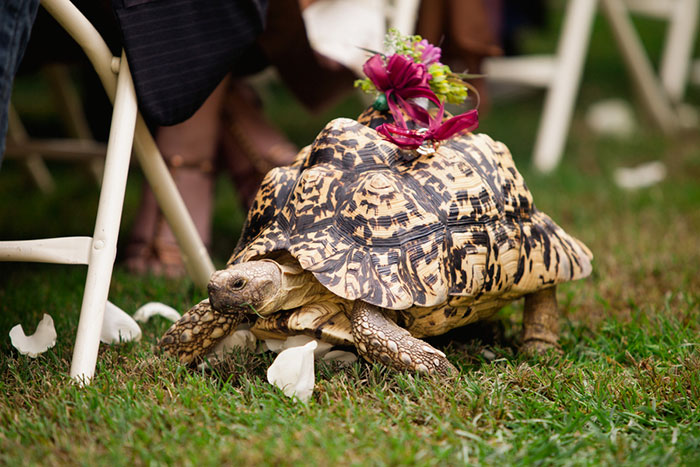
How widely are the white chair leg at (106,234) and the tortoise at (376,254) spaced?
188 mm

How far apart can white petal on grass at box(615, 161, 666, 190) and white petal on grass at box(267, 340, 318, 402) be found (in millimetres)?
2887

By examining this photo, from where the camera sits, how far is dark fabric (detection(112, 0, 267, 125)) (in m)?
1.74

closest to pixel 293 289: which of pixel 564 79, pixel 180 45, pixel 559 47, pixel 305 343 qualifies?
pixel 305 343

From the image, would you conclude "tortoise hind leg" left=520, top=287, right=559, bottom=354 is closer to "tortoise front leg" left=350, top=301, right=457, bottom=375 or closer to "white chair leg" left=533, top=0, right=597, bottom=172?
"tortoise front leg" left=350, top=301, right=457, bottom=375

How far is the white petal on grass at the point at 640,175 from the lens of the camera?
4047 millimetres

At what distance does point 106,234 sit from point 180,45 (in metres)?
0.53

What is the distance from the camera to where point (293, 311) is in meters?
1.69

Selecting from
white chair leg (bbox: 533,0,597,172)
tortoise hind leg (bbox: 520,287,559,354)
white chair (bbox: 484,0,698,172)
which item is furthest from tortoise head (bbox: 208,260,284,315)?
white chair leg (bbox: 533,0,597,172)

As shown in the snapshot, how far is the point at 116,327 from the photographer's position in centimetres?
187

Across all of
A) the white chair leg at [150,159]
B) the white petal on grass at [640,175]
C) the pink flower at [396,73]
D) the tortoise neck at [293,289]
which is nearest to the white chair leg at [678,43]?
the white petal on grass at [640,175]

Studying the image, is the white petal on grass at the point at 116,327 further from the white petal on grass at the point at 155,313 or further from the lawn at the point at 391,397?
the white petal on grass at the point at 155,313

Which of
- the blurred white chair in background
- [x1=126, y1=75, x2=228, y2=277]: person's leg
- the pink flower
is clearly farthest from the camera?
the blurred white chair in background

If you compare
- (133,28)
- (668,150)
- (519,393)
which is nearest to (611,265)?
(519,393)

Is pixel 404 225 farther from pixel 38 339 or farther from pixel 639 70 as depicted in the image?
pixel 639 70
